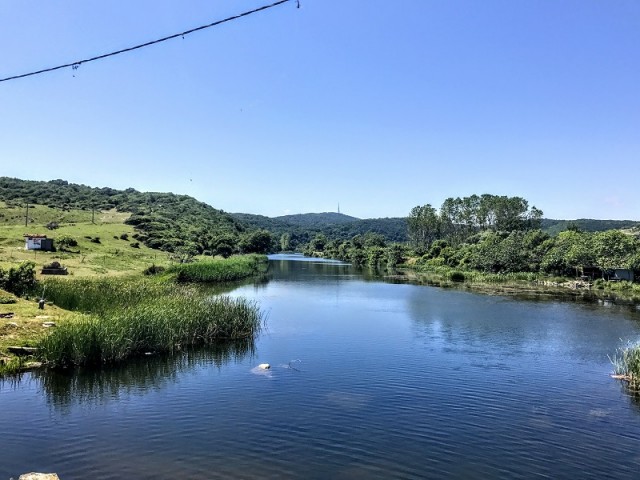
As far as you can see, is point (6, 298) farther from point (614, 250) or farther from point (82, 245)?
point (614, 250)

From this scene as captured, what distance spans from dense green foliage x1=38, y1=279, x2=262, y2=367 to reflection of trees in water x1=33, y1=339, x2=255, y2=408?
0.89 meters

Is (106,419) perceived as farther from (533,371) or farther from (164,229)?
(164,229)

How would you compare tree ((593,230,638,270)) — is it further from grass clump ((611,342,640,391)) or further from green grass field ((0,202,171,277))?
green grass field ((0,202,171,277))

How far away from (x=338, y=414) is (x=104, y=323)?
14718 millimetres

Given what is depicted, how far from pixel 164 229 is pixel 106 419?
10882cm

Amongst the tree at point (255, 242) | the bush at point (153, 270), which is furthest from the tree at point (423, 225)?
the bush at point (153, 270)

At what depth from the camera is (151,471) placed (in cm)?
1377

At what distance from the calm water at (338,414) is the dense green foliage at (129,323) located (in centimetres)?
151

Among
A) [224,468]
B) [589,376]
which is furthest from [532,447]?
[589,376]

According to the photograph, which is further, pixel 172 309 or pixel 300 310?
pixel 300 310

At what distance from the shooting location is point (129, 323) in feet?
89.1

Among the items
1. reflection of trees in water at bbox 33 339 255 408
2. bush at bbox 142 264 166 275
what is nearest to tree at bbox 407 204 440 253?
bush at bbox 142 264 166 275

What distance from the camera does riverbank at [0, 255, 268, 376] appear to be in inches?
941

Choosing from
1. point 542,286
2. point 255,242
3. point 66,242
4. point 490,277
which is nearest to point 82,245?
point 66,242
